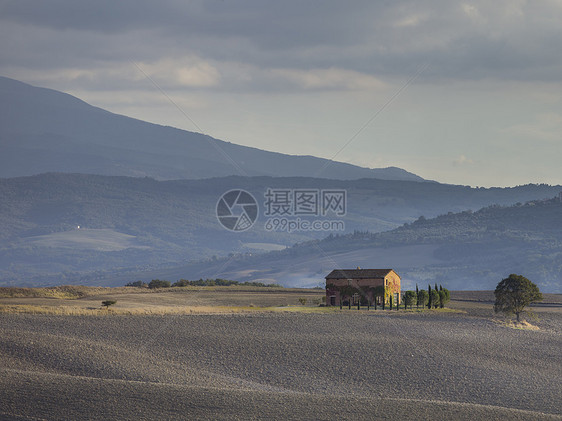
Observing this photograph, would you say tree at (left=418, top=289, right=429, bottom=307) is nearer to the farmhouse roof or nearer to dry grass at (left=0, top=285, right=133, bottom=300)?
the farmhouse roof

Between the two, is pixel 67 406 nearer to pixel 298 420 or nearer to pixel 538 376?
pixel 298 420

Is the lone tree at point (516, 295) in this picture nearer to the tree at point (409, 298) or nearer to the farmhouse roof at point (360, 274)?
the tree at point (409, 298)

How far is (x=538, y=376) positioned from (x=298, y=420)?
18.3 m

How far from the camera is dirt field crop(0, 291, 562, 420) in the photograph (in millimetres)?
30891

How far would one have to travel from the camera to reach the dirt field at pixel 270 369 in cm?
3089

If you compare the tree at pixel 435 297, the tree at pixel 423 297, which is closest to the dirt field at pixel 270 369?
the tree at pixel 435 297

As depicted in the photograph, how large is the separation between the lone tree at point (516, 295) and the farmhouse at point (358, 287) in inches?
468

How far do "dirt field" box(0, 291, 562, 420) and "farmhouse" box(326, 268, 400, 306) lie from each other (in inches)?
687

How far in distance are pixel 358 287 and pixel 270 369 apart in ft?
138

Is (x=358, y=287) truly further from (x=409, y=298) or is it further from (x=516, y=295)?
(x=516, y=295)

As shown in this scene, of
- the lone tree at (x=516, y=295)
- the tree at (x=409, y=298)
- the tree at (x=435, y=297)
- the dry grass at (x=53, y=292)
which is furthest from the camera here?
the dry grass at (x=53, y=292)

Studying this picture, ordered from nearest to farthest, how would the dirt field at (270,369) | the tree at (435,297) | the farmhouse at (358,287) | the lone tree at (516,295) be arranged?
the dirt field at (270,369) → the lone tree at (516,295) → the farmhouse at (358,287) → the tree at (435,297)

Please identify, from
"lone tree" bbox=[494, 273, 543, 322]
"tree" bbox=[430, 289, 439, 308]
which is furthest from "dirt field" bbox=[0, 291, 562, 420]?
"tree" bbox=[430, 289, 439, 308]

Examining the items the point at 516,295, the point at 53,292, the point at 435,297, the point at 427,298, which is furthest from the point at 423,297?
the point at 53,292
